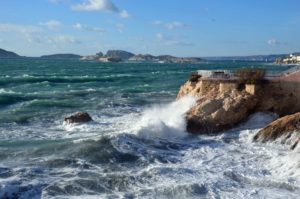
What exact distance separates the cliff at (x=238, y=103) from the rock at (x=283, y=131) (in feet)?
7.23

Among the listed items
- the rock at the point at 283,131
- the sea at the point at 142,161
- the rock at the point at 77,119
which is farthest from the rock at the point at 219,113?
the rock at the point at 77,119

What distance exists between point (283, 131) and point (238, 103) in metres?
3.25

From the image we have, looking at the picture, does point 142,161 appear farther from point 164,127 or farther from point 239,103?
point 239,103

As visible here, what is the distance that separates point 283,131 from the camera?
20.5 metres

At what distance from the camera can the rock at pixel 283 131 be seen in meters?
20.1

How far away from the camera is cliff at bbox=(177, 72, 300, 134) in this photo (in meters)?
22.8

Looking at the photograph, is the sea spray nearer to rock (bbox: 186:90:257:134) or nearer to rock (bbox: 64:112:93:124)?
rock (bbox: 186:90:257:134)

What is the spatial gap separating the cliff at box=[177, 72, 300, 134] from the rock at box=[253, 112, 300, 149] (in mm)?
2205

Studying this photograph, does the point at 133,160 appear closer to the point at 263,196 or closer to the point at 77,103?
the point at 263,196

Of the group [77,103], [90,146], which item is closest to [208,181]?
[90,146]

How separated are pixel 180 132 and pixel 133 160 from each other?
15.8 feet

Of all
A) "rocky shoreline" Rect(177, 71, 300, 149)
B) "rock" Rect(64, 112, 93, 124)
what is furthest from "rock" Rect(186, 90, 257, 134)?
"rock" Rect(64, 112, 93, 124)

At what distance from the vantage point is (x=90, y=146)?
64.6 ft

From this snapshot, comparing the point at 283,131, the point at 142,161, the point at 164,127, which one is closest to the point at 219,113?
the point at 164,127
